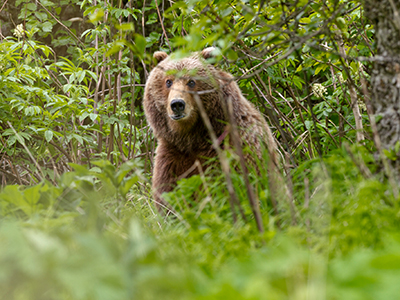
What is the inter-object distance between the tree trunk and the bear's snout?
172 cm

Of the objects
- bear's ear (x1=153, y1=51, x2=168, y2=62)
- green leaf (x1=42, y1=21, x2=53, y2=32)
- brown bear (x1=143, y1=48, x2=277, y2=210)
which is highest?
green leaf (x1=42, y1=21, x2=53, y2=32)

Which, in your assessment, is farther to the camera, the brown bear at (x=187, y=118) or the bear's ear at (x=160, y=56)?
the bear's ear at (x=160, y=56)

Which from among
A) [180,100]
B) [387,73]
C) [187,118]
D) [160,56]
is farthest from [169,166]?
[387,73]

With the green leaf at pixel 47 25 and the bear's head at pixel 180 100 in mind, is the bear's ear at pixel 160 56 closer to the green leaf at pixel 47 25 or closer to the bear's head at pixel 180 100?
the bear's head at pixel 180 100

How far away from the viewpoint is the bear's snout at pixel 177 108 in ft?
11.3

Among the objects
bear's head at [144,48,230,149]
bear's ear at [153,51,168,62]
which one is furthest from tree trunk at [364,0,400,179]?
bear's ear at [153,51,168,62]

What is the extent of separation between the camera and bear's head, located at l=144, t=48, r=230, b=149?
3.47 metres

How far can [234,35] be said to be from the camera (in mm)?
1894

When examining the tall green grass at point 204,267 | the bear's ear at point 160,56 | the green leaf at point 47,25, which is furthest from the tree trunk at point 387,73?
the green leaf at point 47,25

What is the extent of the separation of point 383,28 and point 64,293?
1723mm

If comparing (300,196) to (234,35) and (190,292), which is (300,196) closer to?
(234,35)

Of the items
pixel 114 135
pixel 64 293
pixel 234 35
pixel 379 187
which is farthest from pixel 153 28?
pixel 64 293

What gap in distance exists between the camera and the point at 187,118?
3482 millimetres

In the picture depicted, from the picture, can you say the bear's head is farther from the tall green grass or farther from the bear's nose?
the tall green grass
